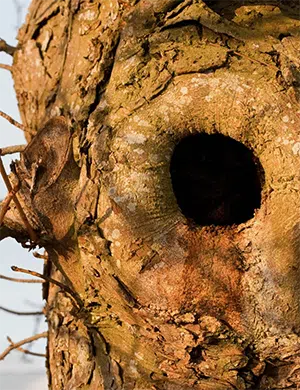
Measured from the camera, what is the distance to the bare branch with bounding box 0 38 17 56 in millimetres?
2996

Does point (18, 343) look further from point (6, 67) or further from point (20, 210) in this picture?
point (6, 67)

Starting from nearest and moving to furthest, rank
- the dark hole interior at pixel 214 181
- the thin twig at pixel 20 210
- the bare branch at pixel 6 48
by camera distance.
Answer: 1. the thin twig at pixel 20 210
2. the dark hole interior at pixel 214 181
3. the bare branch at pixel 6 48

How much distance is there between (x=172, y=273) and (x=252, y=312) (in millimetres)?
245

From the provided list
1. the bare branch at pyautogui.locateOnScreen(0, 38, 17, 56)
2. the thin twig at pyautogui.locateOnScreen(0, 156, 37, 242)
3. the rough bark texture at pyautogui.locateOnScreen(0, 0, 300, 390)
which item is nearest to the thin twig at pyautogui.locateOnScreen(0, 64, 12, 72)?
the bare branch at pyautogui.locateOnScreen(0, 38, 17, 56)

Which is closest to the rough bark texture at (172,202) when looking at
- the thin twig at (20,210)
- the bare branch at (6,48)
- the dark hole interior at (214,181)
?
the thin twig at (20,210)

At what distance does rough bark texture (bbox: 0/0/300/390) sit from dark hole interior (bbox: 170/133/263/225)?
0.27 meters

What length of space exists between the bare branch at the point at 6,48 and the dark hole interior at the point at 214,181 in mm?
1125

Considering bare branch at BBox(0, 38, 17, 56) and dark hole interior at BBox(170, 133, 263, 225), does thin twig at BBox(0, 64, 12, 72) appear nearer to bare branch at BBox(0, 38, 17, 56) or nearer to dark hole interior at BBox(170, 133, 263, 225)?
bare branch at BBox(0, 38, 17, 56)

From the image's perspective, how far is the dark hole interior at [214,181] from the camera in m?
2.24

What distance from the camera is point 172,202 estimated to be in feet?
6.45

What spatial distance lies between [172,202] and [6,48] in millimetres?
1428

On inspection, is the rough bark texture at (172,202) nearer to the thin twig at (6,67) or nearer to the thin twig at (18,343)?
the thin twig at (18,343)

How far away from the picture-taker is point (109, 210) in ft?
6.49

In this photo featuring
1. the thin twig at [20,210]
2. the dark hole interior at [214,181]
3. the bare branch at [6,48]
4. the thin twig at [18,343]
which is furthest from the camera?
the bare branch at [6,48]
